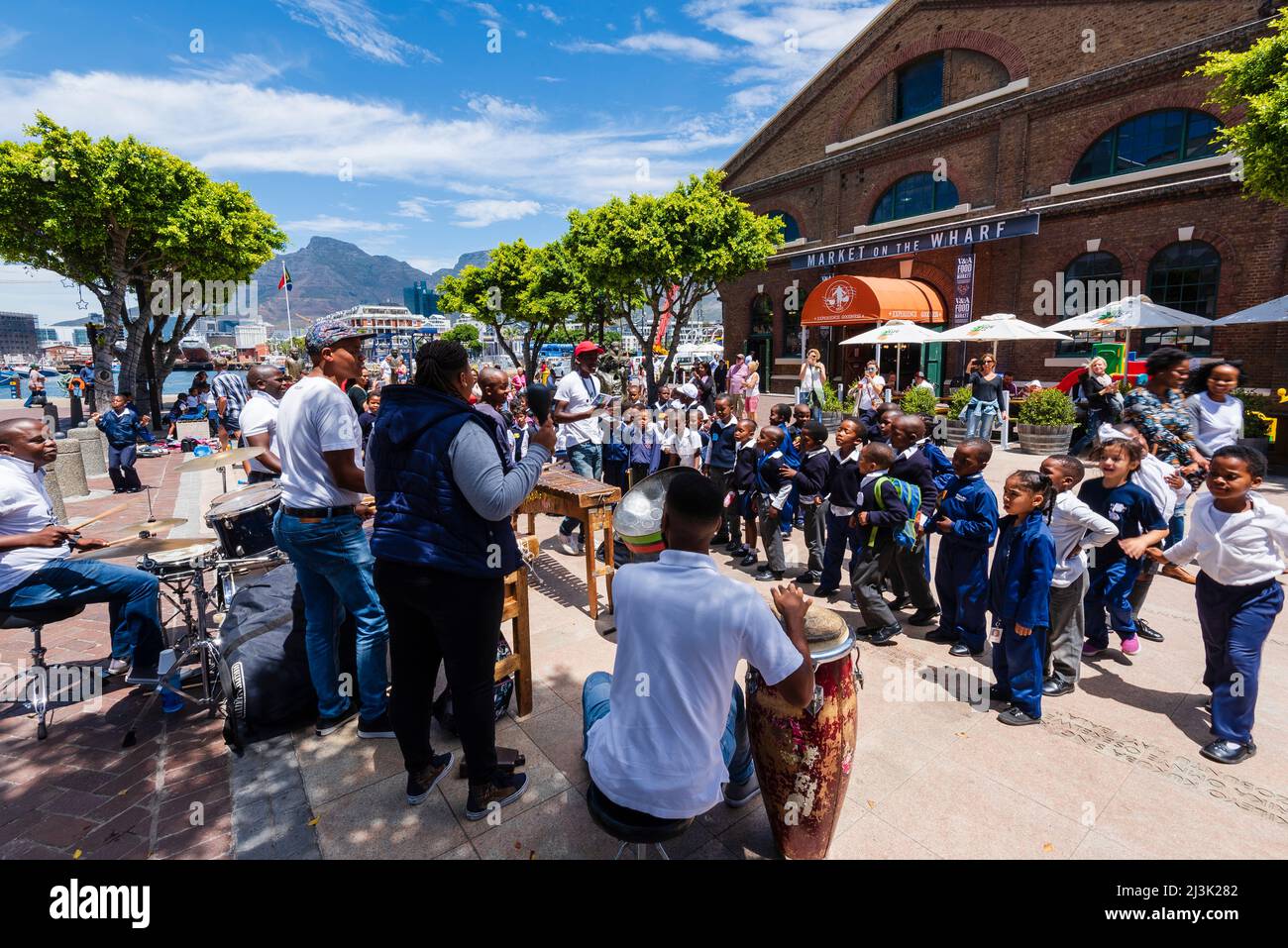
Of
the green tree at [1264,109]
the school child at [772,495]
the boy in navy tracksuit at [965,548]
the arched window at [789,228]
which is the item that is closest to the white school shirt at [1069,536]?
the boy in navy tracksuit at [965,548]

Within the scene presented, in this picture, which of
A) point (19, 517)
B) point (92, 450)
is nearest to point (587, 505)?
point (19, 517)

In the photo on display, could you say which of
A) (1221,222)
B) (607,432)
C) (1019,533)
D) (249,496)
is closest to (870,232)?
(1221,222)

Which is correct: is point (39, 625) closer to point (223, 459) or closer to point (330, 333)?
point (223, 459)

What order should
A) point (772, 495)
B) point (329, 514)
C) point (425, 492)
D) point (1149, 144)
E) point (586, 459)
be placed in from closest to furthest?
point (425, 492) < point (329, 514) < point (772, 495) < point (586, 459) < point (1149, 144)

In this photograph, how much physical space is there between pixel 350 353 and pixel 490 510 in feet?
5.60

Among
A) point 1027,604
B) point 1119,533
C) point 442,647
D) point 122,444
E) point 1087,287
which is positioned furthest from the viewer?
point 1087,287

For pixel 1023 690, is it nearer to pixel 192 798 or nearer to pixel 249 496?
pixel 192 798

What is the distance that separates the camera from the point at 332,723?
3.90 m

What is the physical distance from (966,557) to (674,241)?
699 inches

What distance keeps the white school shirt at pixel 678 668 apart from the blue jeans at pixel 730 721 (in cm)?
36

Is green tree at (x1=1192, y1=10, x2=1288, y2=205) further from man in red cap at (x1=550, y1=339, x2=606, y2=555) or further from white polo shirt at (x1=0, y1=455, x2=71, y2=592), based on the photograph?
white polo shirt at (x1=0, y1=455, x2=71, y2=592)

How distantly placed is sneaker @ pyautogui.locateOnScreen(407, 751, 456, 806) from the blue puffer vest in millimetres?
1251

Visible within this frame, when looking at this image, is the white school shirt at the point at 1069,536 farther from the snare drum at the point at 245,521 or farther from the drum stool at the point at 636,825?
the snare drum at the point at 245,521

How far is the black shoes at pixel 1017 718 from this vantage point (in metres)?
3.82
